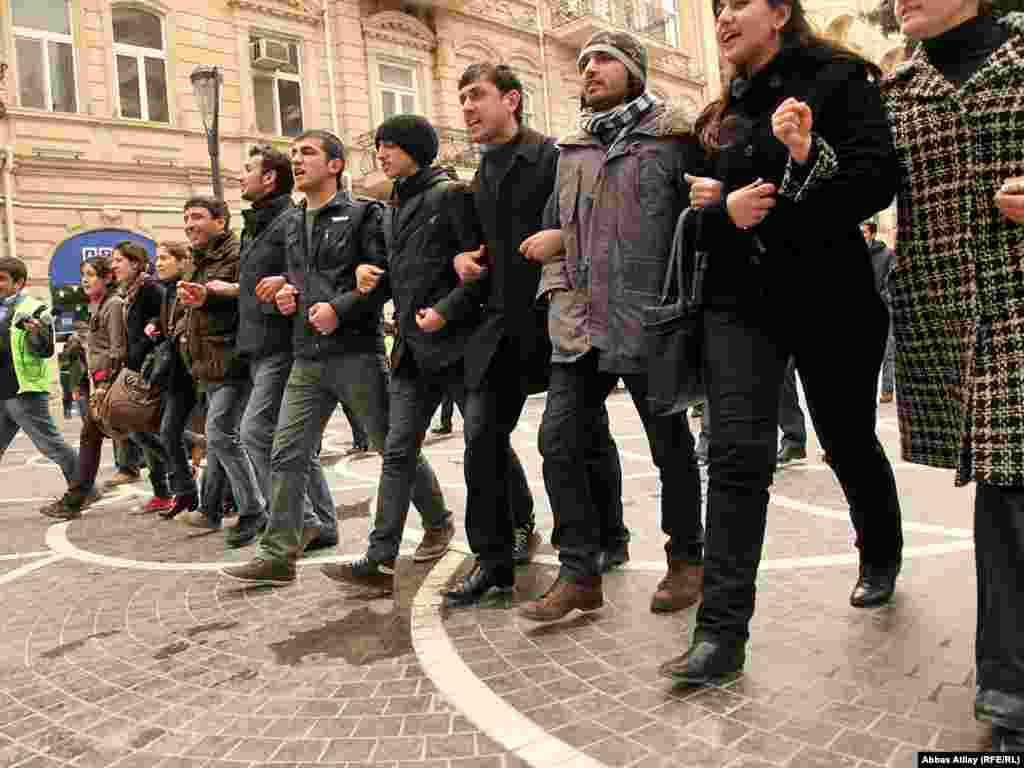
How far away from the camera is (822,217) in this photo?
2.67 metres

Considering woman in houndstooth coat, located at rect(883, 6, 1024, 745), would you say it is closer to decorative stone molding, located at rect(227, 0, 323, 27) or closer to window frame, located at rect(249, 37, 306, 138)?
window frame, located at rect(249, 37, 306, 138)

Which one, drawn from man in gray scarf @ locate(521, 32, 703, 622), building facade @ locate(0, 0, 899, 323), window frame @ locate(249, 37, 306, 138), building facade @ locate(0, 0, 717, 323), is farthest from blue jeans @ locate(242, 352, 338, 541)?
window frame @ locate(249, 37, 306, 138)

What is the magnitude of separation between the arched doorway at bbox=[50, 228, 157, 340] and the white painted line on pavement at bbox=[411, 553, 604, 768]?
15570mm

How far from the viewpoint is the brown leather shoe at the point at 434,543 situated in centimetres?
477

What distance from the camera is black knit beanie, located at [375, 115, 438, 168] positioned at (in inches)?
167

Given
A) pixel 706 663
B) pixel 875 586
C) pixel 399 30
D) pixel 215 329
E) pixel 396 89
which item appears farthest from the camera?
pixel 396 89

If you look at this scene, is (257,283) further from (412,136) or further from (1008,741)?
(1008,741)

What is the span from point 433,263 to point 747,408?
1.82 meters

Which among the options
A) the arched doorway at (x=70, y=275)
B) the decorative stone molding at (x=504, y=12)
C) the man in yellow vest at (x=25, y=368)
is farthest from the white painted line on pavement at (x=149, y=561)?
the decorative stone molding at (x=504, y=12)

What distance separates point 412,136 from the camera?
14.0 feet

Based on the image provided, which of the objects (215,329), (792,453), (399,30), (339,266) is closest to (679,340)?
(339,266)

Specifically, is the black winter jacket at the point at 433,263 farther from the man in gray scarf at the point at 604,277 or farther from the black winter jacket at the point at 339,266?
the man in gray scarf at the point at 604,277

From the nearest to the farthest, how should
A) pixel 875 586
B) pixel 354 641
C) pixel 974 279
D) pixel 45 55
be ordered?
pixel 974 279 → pixel 875 586 → pixel 354 641 → pixel 45 55

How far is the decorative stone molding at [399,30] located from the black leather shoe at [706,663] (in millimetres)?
21338
